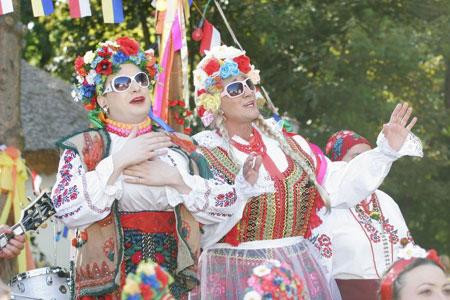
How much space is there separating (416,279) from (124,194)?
4.88 feet

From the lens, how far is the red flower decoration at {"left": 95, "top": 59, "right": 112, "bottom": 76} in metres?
5.30

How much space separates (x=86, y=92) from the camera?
541cm

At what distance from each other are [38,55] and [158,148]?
10.6 meters

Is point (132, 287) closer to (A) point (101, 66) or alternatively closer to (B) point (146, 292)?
(B) point (146, 292)

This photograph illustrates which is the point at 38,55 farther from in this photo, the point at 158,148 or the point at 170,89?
the point at 158,148

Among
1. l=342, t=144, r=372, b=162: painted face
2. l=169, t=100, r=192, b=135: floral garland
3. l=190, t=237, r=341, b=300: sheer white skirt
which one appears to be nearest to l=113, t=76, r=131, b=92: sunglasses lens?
l=190, t=237, r=341, b=300: sheer white skirt

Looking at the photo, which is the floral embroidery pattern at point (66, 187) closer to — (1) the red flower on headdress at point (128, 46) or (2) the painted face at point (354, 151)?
Result: (1) the red flower on headdress at point (128, 46)

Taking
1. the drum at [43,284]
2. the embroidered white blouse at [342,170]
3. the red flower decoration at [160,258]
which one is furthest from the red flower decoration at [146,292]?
the drum at [43,284]

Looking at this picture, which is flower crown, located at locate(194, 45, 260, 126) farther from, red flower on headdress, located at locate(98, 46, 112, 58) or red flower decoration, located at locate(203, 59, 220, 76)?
red flower on headdress, located at locate(98, 46, 112, 58)

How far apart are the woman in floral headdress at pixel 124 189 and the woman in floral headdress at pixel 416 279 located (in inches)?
42.9

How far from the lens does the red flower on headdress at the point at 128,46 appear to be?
17.5 ft

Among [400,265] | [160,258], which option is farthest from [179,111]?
[400,265]

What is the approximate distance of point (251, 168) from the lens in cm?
527

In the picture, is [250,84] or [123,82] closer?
[123,82]
